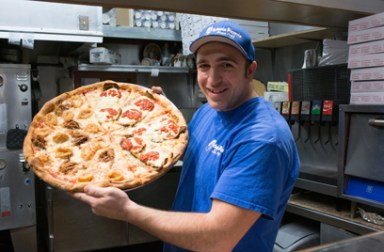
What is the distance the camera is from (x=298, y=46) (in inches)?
133

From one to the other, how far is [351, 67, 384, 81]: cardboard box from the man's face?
Answer: 3.22ft

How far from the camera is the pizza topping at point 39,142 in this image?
167 cm

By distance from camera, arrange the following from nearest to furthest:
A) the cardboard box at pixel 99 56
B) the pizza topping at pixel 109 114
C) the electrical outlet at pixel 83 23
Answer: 1. the pizza topping at pixel 109 114
2. the electrical outlet at pixel 83 23
3. the cardboard box at pixel 99 56

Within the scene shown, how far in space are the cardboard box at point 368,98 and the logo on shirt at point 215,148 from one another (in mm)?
1117

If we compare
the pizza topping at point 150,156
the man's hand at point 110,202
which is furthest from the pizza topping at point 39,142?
the man's hand at point 110,202

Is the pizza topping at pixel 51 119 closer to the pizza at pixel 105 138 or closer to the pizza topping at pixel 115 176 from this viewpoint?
the pizza at pixel 105 138

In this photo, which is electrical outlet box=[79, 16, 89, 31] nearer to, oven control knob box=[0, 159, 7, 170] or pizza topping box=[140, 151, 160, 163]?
oven control knob box=[0, 159, 7, 170]

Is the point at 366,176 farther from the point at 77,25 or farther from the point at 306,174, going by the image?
the point at 77,25

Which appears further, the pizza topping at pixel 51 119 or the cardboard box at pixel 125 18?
the cardboard box at pixel 125 18

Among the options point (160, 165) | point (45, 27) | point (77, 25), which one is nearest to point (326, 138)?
point (160, 165)

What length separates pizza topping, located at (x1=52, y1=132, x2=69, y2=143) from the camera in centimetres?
172

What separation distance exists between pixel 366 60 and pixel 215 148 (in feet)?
3.98

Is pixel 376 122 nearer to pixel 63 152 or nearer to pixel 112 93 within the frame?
pixel 112 93

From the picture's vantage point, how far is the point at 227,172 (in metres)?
1.22
